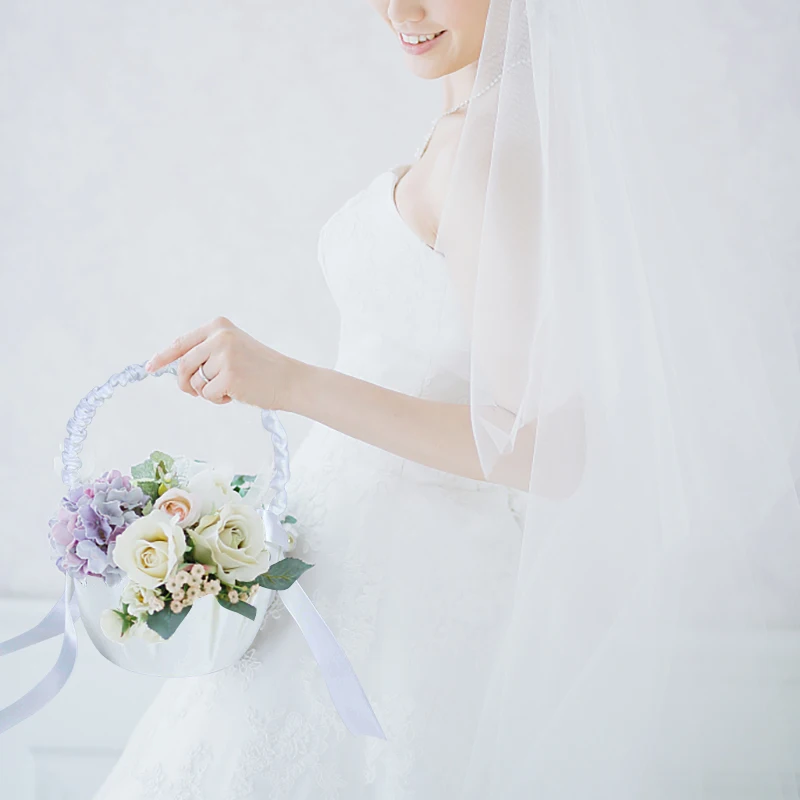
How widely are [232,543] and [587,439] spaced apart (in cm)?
37

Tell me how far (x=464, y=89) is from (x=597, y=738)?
0.81 metres

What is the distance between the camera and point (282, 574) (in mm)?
902

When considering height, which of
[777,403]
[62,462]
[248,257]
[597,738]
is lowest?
[597,738]

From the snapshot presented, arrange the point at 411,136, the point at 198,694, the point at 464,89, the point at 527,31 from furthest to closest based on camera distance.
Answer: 1. the point at 411,136
2. the point at 464,89
3. the point at 198,694
4. the point at 527,31

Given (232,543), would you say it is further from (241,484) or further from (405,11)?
(405,11)

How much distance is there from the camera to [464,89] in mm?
1116

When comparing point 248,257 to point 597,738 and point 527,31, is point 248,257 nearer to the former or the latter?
point 527,31

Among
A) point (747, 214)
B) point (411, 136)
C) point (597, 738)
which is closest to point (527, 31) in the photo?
point (747, 214)

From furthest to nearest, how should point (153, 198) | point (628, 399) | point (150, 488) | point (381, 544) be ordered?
point (153, 198) → point (381, 544) → point (150, 488) → point (628, 399)

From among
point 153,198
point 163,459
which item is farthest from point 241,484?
point 153,198

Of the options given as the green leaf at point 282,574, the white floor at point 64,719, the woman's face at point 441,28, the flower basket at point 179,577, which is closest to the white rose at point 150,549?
the flower basket at point 179,577

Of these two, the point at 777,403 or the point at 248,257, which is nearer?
the point at 777,403

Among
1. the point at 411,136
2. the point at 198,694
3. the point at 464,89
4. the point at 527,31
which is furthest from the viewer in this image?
the point at 411,136

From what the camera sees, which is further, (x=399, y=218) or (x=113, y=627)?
(x=399, y=218)
